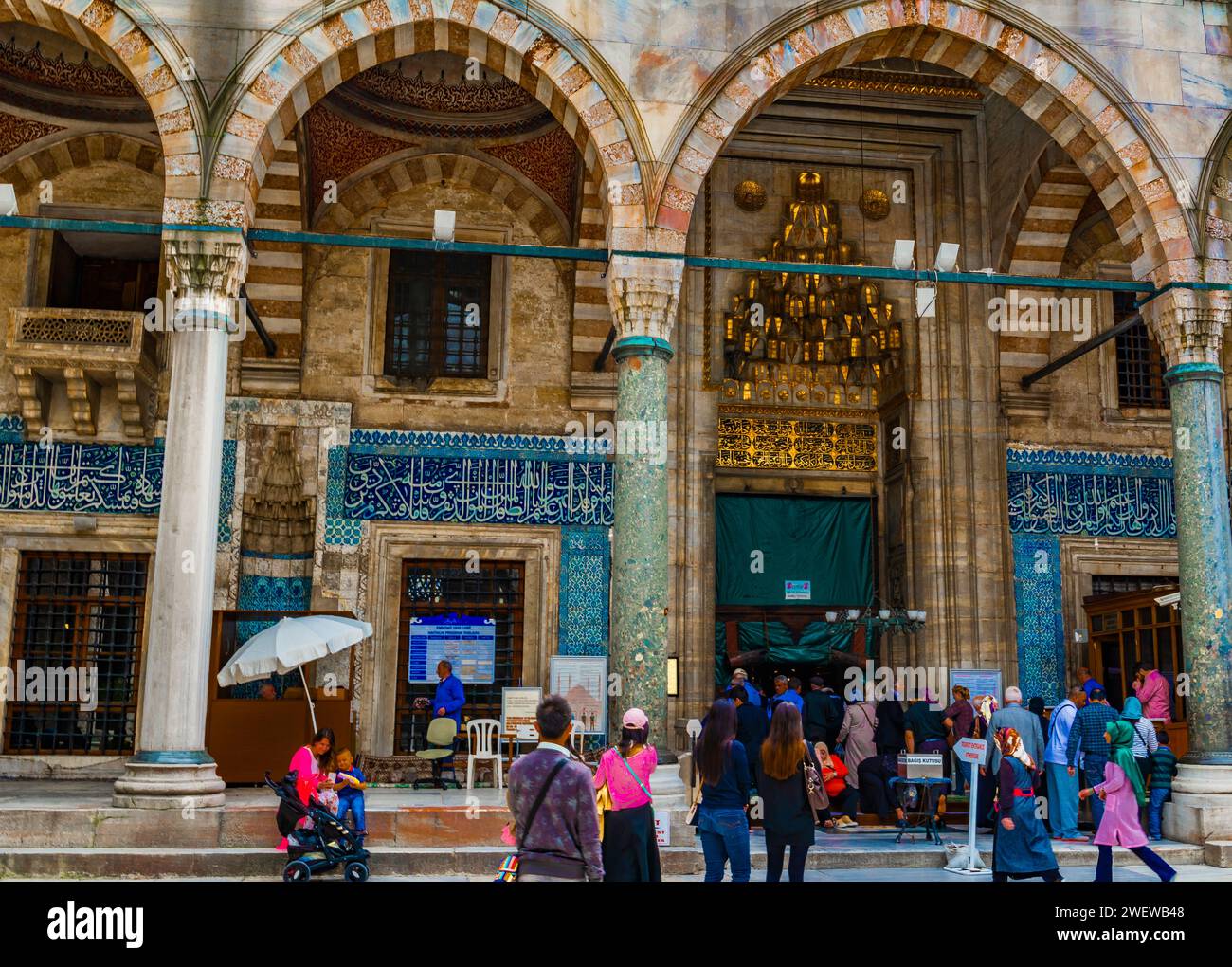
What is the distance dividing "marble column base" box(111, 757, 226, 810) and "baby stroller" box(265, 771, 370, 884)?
2.28 ft

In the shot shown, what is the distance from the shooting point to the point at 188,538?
771 centimetres

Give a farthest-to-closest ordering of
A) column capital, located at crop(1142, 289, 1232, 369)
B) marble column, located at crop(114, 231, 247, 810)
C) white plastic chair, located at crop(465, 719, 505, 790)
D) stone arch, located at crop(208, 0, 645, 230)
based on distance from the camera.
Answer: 1. white plastic chair, located at crop(465, 719, 505, 790)
2. column capital, located at crop(1142, 289, 1232, 369)
3. stone arch, located at crop(208, 0, 645, 230)
4. marble column, located at crop(114, 231, 247, 810)

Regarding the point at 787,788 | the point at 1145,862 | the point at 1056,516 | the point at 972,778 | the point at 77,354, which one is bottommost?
the point at 1145,862

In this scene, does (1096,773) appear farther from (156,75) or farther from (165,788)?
(156,75)

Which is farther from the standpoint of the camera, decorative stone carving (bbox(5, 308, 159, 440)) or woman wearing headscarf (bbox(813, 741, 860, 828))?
decorative stone carving (bbox(5, 308, 159, 440))

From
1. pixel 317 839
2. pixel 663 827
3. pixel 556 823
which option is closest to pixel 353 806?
pixel 317 839

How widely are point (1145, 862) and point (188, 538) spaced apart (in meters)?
5.97

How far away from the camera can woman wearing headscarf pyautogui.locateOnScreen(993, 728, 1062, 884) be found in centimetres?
585

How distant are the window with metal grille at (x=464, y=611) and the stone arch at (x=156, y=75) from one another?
14.5 ft

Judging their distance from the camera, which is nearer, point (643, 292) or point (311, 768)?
point (311, 768)

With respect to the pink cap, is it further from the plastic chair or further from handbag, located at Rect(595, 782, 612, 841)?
the plastic chair

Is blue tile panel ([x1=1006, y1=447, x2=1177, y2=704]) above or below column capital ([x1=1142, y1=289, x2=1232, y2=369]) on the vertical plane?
below

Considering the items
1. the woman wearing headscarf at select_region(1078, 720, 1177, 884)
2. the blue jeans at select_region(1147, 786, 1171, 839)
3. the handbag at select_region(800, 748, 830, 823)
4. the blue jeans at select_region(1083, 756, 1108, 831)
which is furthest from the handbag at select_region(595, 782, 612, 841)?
the blue jeans at select_region(1147, 786, 1171, 839)

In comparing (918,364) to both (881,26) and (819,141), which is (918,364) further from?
(881,26)
